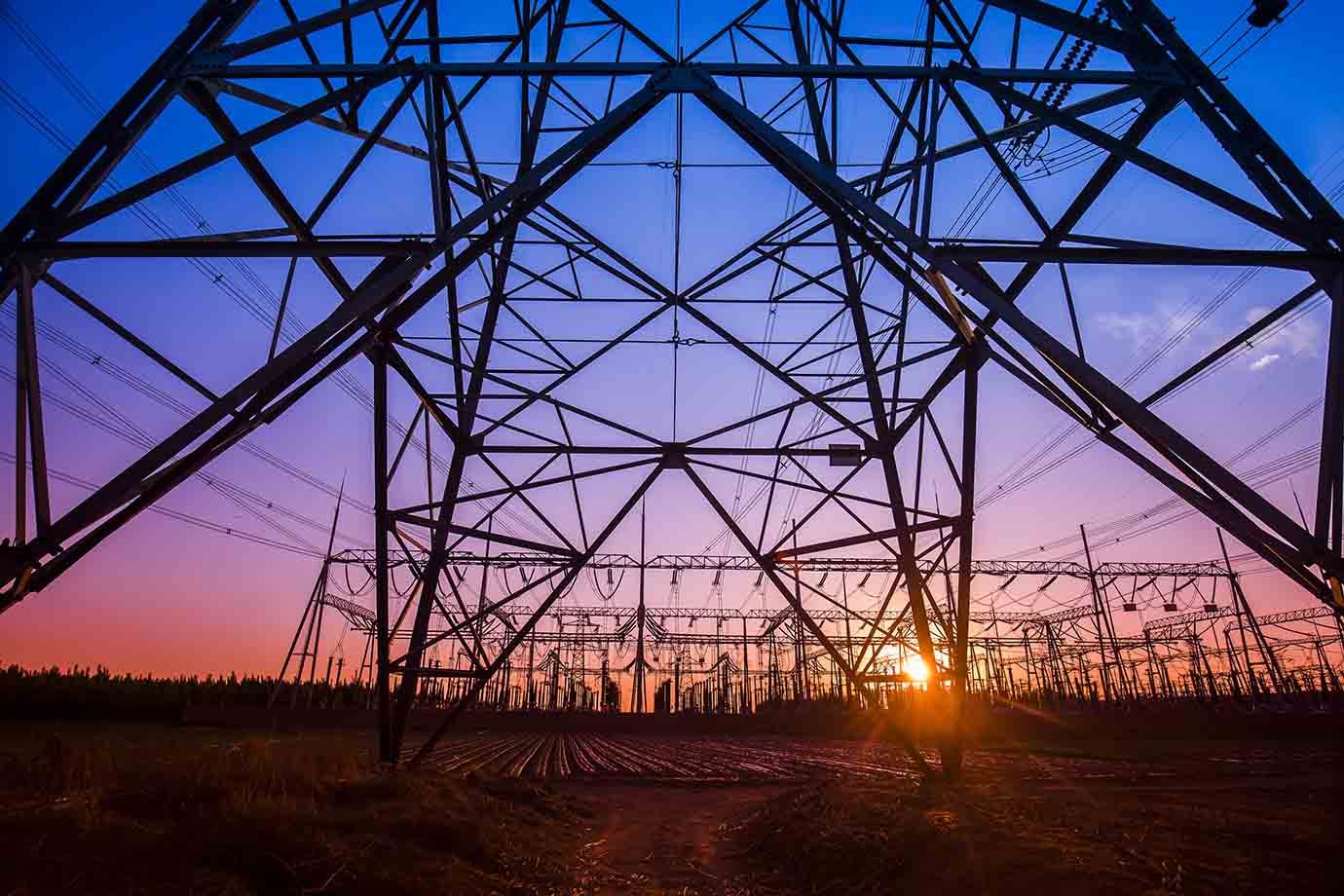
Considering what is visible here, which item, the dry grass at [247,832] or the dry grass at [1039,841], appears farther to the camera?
the dry grass at [1039,841]

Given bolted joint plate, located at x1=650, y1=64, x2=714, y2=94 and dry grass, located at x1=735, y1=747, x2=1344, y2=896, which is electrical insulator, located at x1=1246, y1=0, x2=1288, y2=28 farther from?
dry grass, located at x1=735, y1=747, x2=1344, y2=896

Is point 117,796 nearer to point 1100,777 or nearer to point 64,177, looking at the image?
point 64,177

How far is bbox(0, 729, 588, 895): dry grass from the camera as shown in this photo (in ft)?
12.7

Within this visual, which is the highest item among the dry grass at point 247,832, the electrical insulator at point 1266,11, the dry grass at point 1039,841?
the electrical insulator at point 1266,11

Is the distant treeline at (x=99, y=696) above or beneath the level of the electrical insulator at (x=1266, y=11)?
beneath

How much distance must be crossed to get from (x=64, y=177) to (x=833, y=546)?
9.67m

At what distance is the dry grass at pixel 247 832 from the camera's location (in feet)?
12.7

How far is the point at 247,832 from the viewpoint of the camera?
4516mm

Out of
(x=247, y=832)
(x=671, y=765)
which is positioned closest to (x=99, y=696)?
(x=671, y=765)

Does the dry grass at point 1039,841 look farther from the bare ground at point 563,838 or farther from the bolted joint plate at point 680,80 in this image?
the bolted joint plate at point 680,80

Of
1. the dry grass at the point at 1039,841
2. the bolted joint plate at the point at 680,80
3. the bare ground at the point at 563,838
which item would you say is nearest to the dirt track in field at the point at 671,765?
the bare ground at the point at 563,838

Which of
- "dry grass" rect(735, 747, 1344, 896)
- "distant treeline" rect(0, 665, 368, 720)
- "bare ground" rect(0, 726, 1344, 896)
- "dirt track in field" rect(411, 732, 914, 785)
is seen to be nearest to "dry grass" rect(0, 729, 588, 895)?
"bare ground" rect(0, 726, 1344, 896)

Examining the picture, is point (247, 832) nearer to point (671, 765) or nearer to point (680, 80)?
point (680, 80)

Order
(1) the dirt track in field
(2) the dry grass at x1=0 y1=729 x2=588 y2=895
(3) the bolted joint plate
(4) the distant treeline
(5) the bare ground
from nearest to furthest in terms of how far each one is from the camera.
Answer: (2) the dry grass at x1=0 y1=729 x2=588 y2=895, (5) the bare ground, (3) the bolted joint plate, (1) the dirt track in field, (4) the distant treeline
